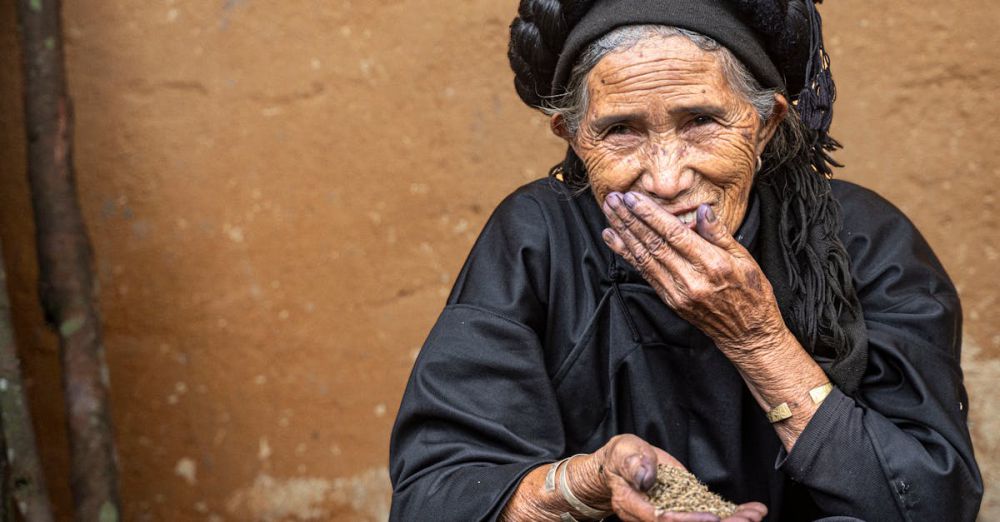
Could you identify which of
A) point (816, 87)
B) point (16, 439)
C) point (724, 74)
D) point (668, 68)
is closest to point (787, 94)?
point (816, 87)

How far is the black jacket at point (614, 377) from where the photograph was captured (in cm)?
253

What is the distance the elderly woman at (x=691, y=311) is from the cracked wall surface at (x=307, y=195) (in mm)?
928

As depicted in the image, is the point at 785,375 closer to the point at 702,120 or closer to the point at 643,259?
the point at 643,259

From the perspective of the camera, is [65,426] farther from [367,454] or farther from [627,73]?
[627,73]

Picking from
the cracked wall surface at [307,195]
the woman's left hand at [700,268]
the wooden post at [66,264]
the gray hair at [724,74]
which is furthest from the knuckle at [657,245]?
the wooden post at [66,264]

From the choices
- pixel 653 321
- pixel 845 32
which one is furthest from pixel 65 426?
pixel 845 32

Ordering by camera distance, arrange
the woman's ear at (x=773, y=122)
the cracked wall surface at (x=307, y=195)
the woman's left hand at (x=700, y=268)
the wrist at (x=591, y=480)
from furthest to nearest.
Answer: the cracked wall surface at (x=307, y=195) < the woman's ear at (x=773, y=122) < the woman's left hand at (x=700, y=268) < the wrist at (x=591, y=480)

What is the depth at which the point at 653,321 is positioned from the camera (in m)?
2.72

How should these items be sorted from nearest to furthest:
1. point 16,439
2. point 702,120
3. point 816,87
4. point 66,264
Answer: point 702,120, point 816,87, point 16,439, point 66,264

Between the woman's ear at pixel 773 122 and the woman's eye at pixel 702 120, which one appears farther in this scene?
the woman's ear at pixel 773 122

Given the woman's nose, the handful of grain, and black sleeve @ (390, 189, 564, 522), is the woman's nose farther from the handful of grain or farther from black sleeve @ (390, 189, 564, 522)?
the handful of grain

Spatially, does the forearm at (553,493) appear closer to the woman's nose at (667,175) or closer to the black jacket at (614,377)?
the black jacket at (614,377)

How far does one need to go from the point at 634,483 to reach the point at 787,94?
40.6 inches

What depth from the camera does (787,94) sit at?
8.98 ft
